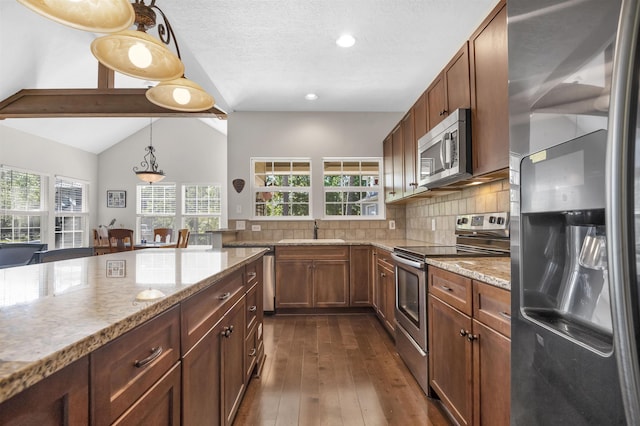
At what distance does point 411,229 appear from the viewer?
4.17 meters

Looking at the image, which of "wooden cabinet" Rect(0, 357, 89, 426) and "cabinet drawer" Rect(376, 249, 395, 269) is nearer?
"wooden cabinet" Rect(0, 357, 89, 426)

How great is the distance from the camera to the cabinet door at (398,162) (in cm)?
346

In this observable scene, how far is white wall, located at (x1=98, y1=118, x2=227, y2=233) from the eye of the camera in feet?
22.8

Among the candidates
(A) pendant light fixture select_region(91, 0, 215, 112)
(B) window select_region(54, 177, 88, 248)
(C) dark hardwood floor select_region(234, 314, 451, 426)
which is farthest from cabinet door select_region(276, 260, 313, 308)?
(B) window select_region(54, 177, 88, 248)

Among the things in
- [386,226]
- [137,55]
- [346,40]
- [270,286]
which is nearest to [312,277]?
→ [270,286]

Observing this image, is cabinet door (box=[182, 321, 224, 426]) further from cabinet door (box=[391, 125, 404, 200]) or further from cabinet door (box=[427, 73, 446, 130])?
cabinet door (box=[391, 125, 404, 200])

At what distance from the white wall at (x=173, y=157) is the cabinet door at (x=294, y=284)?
3.64m

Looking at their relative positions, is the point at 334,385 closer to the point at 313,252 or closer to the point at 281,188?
the point at 313,252

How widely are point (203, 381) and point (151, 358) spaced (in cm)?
45

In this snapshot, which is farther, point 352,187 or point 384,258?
point 352,187

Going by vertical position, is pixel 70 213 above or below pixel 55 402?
above

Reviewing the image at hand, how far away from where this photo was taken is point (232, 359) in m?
1.56

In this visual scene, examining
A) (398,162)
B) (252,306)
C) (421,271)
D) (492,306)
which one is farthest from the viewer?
(398,162)

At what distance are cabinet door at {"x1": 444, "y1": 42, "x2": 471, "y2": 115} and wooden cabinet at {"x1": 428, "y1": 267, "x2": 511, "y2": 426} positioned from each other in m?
1.08
